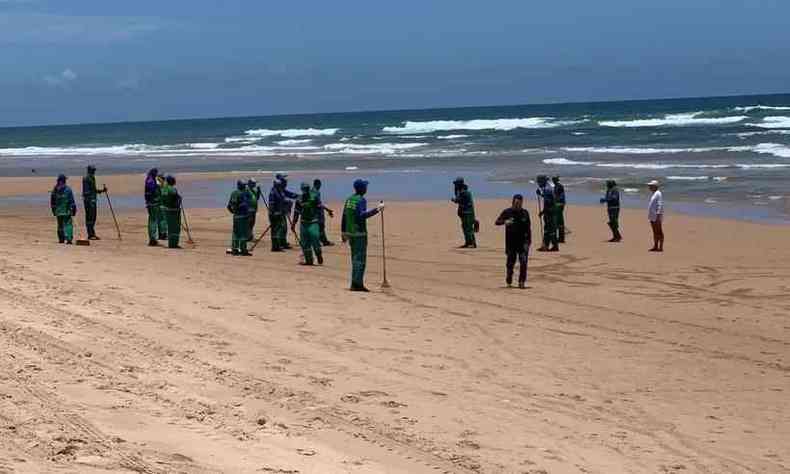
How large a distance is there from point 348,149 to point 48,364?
64777mm

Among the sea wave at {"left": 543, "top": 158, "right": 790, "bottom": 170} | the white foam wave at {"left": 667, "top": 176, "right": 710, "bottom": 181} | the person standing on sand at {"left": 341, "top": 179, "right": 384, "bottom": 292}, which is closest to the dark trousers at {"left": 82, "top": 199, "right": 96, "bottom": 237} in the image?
the person standing on sand at {"left": 341, "top": 179, "right": 384, "bottom": 292}

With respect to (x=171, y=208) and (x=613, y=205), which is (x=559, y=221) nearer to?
(x=613, y=205)

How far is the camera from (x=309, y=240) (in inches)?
749

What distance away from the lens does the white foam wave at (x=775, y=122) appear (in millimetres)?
75912

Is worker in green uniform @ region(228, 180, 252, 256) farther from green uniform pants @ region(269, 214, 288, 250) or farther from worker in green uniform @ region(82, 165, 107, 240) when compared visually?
worker in green uniform @ region(82, 165, 107, 240)

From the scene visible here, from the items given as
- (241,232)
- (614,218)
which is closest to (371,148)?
(614,218)

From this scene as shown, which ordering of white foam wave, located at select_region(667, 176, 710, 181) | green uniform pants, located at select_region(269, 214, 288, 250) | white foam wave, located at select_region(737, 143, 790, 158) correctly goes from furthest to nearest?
1. white foam wave, located at select_region(737, 143, 790, 158)
2. white foam wave, located at select_region(667, 176, 710, 181)
3. green uniform pants, located at select_region(269, 214, 288, 250)

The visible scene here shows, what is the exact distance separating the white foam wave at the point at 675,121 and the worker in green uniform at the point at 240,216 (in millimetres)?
68625

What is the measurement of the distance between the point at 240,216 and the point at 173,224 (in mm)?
1619

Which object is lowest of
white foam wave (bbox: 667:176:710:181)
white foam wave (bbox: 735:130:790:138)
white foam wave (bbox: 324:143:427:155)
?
white foam wave (bbox: 667:176:710:181)

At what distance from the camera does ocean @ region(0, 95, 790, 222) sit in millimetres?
36219

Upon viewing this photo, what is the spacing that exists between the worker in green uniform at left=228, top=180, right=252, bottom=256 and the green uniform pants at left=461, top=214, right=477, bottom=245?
4.34m

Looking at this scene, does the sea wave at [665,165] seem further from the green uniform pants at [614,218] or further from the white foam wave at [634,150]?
the green uniform pants at [614,218]

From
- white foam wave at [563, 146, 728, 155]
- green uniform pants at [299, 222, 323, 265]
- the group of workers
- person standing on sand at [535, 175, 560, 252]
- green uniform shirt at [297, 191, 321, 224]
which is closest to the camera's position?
green uniform shirt at [297, 191, 321, 224]
